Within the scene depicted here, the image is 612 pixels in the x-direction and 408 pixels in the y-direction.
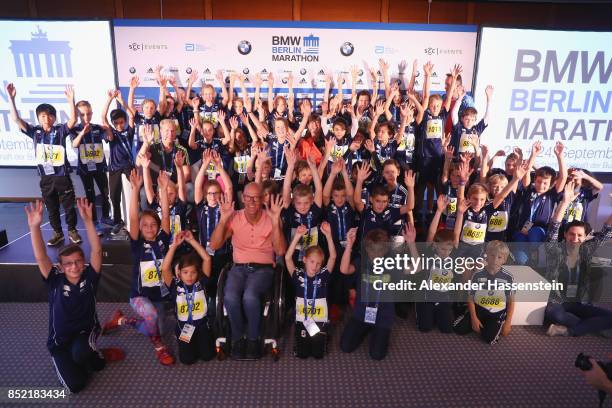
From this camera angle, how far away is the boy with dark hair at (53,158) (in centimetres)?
370

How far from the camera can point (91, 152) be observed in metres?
4.19

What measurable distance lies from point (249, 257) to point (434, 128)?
2.79 m

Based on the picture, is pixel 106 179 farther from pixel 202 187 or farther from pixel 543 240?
pixel 543 240

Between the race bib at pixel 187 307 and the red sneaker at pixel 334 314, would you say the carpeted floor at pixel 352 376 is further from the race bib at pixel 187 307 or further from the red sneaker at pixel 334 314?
the race bib at pixel 187 307

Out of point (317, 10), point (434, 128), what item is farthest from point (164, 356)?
point (317, 10)

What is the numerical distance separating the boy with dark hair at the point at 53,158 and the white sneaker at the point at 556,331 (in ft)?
13.9

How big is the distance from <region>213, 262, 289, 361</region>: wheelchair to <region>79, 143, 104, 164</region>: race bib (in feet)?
7.77

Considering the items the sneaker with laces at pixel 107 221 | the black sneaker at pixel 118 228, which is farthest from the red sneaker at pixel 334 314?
the sneaker with laces at pixel 107 221

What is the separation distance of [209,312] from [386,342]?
1.33 meters

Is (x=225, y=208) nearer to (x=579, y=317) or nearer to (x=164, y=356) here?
(x=164, y=356)

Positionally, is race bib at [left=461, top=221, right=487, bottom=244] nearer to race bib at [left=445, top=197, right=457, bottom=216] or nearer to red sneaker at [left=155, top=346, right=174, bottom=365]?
race bib at [left=445, top=197, right=457, bottom=216]

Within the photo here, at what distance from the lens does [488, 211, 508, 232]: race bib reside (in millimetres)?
3453

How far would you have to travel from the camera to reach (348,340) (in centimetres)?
284

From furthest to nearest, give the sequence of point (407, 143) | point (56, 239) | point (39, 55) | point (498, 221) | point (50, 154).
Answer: point (39, 55) < point (407, 143) < point (56, 239) < point (50, 154) < point (498, 221)
